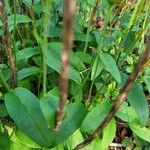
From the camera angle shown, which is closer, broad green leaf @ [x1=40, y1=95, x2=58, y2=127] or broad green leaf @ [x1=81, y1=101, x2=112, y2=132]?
broad green leaf @ [x1=40, y1=95, x2=58, y2=127]

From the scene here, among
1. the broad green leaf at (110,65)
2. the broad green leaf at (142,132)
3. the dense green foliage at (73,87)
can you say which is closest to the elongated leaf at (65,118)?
the dense green foliage at (73,87)

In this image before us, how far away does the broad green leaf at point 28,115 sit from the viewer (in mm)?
740

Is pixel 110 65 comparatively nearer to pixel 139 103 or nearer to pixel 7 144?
pixel 139 103

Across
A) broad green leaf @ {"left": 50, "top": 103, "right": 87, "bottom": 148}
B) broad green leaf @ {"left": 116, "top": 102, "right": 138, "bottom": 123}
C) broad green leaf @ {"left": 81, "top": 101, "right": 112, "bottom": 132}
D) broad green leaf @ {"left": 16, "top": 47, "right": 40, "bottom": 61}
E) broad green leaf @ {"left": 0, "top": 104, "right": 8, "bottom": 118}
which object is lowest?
broad green leaf @ {"left": 116, "top": 102, "right": 138, "bottom": 123}

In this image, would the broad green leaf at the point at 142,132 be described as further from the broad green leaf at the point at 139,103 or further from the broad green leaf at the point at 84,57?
the broad green leaf at the point at 84,57

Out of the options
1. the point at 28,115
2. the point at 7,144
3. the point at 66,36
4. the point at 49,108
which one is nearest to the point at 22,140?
the point at 7,144

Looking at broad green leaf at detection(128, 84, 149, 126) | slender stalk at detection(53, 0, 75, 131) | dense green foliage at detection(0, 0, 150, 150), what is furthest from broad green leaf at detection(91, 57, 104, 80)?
slender stalk at detection(53, 0, 75, 131)

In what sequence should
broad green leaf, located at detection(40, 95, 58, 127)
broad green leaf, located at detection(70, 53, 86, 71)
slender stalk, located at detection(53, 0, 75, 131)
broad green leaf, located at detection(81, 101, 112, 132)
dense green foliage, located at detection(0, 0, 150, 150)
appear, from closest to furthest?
slender stalk, located at detection(53, 0, 75, 131) < broad green leaf, located at detection(40, 95, 58, 127) < dense green foliage, located at detection(0, 0, 150, 150) < broad green leaf, located at detection(81, 101, 112, 132) < broad green leaf, located at detection(70, 53, 86, 71)

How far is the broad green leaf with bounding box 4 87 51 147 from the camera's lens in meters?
0.74

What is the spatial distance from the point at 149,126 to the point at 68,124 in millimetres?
446

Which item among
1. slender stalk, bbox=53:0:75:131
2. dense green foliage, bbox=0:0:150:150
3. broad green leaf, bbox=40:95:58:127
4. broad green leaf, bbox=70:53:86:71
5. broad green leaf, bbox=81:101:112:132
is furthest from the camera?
broad green leaf, bbox=70:53:86:71

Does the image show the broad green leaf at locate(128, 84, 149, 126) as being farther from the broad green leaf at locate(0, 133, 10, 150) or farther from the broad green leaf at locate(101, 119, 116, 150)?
the broad green leaf at locate(0, 133, 10, 150)

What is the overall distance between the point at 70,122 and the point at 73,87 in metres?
0.23

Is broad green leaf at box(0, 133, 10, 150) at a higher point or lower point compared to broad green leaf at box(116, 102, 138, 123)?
lower
